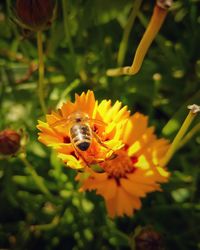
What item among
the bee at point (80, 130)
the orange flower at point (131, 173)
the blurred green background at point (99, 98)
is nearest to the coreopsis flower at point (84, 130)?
the bee at point (80, 130)

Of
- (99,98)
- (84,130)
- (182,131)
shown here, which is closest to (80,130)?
(84,130)

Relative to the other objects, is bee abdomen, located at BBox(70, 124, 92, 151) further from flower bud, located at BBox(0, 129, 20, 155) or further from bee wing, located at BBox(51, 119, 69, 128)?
flower bud, located at BBox(0, 129, 20, 155)

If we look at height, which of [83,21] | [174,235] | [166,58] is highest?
[83,21]

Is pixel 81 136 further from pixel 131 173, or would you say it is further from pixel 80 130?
pixel 131 173

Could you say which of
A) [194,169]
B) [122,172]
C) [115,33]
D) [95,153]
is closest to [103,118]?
[95,153]

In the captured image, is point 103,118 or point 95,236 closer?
point 103,118

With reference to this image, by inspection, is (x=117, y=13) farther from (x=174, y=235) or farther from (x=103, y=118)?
(x=174, y=235)
